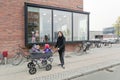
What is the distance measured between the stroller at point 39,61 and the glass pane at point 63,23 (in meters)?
4.79

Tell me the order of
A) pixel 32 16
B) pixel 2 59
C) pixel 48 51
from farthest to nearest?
pixel 32 16
pixel 2 59
pixel 48 51

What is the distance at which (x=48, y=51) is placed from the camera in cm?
952

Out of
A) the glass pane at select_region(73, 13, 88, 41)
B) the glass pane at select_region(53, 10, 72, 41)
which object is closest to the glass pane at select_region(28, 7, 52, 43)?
the glass pane at select_region(53, 10, 72, 41)

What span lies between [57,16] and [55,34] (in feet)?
4.21

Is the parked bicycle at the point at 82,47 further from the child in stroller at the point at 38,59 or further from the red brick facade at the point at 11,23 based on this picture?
the child in stroller at the point at 38,59

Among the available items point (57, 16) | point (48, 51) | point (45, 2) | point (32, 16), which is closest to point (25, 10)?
point (32, 16)

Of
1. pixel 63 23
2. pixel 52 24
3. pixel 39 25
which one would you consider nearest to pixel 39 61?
pixel 39 25

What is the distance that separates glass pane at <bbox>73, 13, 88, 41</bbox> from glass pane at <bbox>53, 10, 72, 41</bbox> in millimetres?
573

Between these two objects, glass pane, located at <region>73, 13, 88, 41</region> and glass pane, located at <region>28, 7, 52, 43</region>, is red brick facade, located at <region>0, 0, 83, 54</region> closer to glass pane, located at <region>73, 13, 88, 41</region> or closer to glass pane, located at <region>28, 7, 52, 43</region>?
glass pane, located at <region>28, 7, 52, 43</region>

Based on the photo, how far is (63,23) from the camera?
15430 mm

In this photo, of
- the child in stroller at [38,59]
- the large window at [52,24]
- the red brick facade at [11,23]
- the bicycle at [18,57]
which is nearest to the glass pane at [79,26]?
the large window at [52,24]

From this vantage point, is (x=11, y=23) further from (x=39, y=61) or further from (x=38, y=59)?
(x=38, y=59)

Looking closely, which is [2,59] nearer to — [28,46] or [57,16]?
[28,46]

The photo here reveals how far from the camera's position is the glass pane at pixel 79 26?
16.1m
